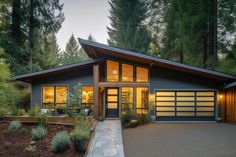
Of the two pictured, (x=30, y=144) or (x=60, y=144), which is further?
(x=30, y=144)

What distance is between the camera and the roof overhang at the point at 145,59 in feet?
37.9

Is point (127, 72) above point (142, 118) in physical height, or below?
above

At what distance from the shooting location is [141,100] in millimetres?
13117

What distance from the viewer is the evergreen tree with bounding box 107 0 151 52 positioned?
75.1 feet

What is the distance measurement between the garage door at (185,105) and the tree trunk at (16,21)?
1206 centimetres

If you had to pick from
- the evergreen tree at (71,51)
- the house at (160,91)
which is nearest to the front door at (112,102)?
the house at (160,91)

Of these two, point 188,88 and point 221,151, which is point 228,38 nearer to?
point 188,88

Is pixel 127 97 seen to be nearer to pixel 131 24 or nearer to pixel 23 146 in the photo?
pixel 23 146

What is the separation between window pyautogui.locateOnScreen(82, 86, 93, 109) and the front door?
3.59ft

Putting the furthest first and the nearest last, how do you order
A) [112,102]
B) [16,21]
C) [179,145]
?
[16,21] < [112,102] < [179,145]

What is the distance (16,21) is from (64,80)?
7.60 metres

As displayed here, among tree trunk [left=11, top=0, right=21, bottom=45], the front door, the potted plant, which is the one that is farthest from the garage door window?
tree trunk [left=11, top=0, right=21, bottom=45]

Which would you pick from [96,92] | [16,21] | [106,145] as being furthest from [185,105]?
[16,21]

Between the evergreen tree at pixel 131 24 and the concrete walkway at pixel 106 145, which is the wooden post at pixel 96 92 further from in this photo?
the evergreen tree at pixel 131 24
